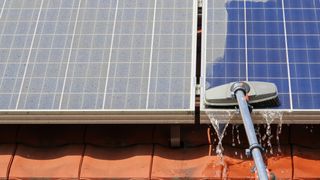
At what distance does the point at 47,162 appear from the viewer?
801 cm

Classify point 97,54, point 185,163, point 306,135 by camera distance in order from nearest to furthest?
point 185,163, point 306,135, point 97,54

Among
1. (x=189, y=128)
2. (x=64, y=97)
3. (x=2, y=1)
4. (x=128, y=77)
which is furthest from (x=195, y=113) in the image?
(x=2, y=1)

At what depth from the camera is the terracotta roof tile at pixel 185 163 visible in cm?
775

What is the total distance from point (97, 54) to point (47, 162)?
5.55 ft

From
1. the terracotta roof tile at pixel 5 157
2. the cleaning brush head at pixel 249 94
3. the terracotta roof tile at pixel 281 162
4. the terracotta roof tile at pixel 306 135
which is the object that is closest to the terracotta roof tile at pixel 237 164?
the terracotta roof tile at pixel 281 162

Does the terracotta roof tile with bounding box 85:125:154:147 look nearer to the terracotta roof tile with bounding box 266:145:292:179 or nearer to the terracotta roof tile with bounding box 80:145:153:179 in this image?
the terracotta roof tile with bounding box 80:145:153:179

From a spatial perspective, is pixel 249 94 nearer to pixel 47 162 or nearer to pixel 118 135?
pixel 118 135

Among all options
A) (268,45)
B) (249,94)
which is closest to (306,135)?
(268,45)

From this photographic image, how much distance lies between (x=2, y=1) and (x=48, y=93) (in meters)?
2.33

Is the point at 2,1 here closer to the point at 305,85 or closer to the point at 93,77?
the point at 93,77

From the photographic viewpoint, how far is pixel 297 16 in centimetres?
885

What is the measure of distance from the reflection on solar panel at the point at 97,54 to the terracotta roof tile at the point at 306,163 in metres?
1.56

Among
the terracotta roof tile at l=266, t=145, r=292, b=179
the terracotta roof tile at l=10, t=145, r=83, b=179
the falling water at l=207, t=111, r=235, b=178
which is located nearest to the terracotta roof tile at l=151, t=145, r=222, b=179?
the falling water at l=207, t=111, r=235, b=178

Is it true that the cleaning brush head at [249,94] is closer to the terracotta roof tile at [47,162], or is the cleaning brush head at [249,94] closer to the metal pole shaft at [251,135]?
the metal pole shaft at [251,135]
